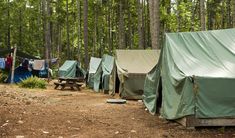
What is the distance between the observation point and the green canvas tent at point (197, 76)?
844cm

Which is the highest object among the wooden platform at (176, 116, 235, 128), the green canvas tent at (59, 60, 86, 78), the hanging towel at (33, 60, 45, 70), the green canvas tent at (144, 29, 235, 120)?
the green canvas tent at (144, 29, 235, 120)

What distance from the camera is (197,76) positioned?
8422 mm

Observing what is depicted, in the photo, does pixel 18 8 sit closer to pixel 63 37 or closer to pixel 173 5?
pixel 63 37

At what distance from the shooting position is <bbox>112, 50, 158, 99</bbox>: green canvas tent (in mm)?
15344

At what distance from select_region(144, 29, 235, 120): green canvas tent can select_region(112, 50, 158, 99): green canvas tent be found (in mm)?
3274

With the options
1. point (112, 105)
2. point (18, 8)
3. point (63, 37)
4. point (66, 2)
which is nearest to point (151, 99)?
point (112, 105)

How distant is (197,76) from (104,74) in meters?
11.2

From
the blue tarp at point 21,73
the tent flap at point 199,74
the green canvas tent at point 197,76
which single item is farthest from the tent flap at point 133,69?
the blue tarp at point 21,73

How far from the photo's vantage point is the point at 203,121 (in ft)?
27.8

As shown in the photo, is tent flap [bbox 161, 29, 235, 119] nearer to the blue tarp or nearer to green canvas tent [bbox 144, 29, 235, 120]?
green canvas tent [bbox 144, 29, 235, 120]

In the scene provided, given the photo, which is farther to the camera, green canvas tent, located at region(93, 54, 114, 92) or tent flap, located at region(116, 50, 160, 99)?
green canvas tent, located at region(93, 54, 114, 92)

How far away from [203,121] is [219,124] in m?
0.36

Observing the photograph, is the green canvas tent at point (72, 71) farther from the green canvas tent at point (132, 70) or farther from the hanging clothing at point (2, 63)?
the green canvas tent at point (132, 70)

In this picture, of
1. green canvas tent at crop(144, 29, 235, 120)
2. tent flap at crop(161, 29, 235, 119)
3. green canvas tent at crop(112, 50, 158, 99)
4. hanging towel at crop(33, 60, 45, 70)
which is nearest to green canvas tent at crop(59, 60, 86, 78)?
hanging towel at crop(33, 60, 45, 70)
